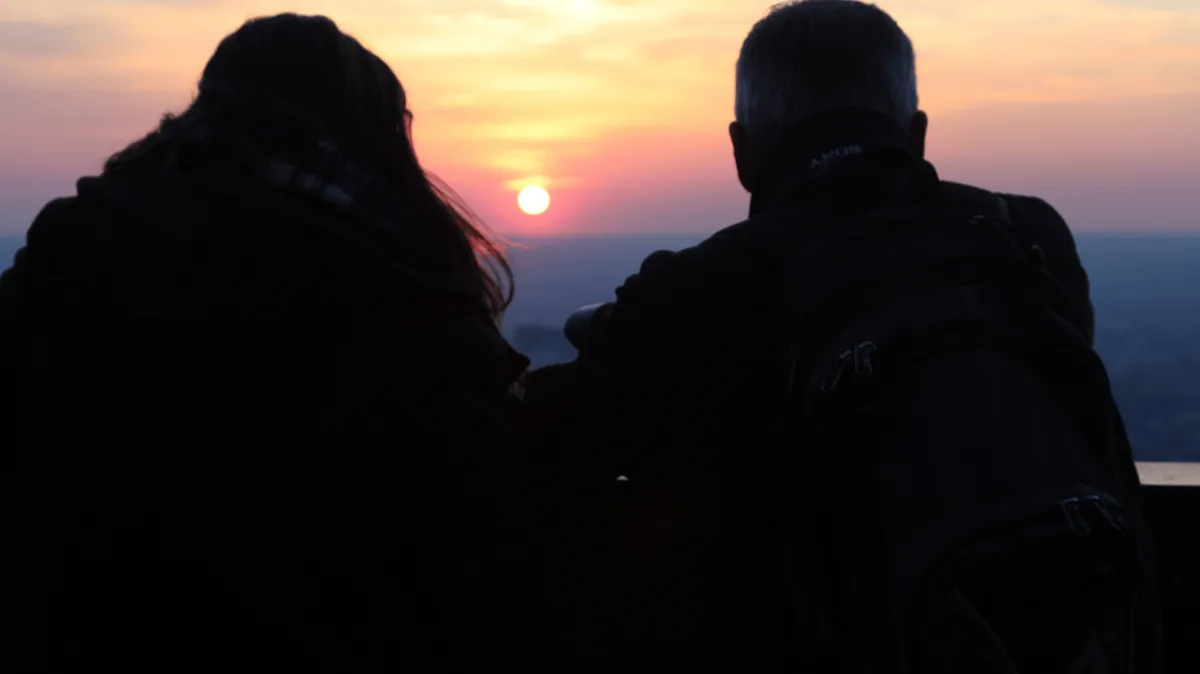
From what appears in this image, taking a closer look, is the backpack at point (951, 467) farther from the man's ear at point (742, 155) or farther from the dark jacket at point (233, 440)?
the dark jacket at point (233, 440)

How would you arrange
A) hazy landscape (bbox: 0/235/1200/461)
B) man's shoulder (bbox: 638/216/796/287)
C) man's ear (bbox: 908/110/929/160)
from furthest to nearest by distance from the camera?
hazy landscape (bbox: 0/235/1200/461) < man's ear (bbox: 908/110/929/160) < man's shoulder (bbox: 638/216/796/287)

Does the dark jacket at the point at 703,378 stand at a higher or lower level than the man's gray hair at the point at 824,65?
lower

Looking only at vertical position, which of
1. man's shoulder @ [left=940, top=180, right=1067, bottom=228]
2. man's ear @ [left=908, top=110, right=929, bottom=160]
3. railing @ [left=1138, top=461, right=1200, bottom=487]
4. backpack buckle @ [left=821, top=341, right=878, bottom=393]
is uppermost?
man's ear @ [left=908, top=110, right=929, bottom=160]

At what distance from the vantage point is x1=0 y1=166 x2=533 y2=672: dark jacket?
54.1 inches

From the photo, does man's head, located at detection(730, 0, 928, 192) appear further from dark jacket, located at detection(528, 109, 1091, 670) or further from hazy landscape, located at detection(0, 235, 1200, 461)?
hazy landscape, located at detection(0, 235, 1200, 461)

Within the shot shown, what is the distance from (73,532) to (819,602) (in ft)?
3.29

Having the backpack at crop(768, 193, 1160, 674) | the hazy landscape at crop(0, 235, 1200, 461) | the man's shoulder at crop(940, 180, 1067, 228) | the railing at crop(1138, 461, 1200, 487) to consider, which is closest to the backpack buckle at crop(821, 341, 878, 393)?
the backpack at crop(768, 193, 1160, 674)

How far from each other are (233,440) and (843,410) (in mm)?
801

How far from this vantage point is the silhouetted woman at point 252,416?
1.38 meters

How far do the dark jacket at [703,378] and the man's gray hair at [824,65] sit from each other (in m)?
0.07

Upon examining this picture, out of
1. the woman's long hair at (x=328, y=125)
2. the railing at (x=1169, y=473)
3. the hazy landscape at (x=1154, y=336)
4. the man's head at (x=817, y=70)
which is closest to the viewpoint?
the woman's long hair at (x=328, y=125)

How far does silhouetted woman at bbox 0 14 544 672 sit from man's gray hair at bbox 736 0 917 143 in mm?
591

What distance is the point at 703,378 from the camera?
5.27 feet

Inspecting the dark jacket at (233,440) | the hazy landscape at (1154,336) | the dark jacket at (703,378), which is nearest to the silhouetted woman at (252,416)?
the dark jacket at (233,440)
